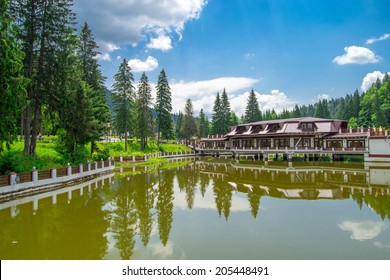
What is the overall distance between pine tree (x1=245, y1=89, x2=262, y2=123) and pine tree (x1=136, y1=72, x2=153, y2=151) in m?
30.9

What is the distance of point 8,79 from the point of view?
1667cm

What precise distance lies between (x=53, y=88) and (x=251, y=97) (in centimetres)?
6118

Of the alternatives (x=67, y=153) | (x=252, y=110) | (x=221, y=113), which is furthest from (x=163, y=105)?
(x=67, y=153)

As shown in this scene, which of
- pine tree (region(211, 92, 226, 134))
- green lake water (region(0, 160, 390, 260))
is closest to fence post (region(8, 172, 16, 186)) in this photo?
green lake water (region(0, 160, 390, 260))

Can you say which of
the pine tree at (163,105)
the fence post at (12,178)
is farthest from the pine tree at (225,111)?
the fence post at (12,178)

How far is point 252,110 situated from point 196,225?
68.9 m

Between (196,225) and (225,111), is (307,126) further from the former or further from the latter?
(196,225)

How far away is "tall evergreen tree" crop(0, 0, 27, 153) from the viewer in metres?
16.3

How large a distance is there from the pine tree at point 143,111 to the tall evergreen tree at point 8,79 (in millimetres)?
35393

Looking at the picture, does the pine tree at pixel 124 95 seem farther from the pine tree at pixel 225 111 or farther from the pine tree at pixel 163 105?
the pine tree at pixel 225 111

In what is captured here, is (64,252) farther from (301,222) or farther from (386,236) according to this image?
(386,236)

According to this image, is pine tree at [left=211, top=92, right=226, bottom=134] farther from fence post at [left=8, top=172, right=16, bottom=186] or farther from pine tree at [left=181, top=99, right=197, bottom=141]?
fence post at [left=8, top=172, right=16, bottom=186]

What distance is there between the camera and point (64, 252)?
303 inches

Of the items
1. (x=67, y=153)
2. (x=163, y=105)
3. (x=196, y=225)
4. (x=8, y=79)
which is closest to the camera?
(x=196, y=225)
